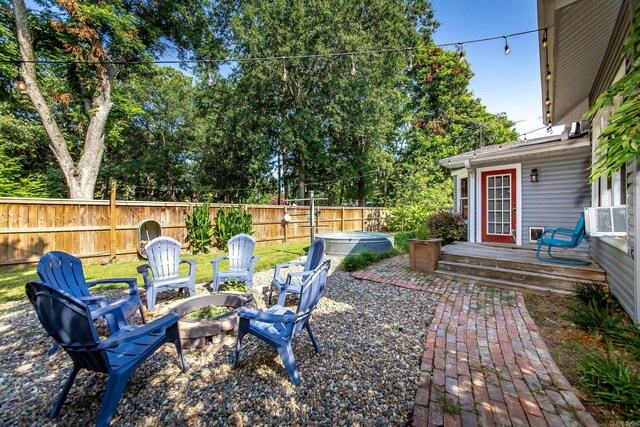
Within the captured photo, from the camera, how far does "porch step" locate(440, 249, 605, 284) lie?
159 inches

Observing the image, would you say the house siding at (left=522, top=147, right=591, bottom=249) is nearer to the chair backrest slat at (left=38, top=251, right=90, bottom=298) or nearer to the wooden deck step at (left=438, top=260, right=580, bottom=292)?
the wooden deck step at (left=438, top=260, right=580, bottom=292)

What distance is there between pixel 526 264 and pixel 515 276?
0.30 meters

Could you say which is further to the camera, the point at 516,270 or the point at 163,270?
the point at 516,270

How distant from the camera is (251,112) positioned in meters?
15.7

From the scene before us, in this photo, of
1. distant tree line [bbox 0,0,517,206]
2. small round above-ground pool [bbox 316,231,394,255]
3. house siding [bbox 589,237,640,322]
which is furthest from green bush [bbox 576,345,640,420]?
distant tree line [bbox 0,0,517,206]

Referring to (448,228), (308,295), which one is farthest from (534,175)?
(308,295)

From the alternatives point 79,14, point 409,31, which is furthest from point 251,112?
point 409,31

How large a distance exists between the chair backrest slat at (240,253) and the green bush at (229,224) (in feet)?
15.2

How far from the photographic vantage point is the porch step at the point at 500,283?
4116 millimetres

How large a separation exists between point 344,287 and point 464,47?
17.5ft

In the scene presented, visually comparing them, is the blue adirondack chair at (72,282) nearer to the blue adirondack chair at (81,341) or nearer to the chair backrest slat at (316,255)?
the blue adirondack chair at (81,341)

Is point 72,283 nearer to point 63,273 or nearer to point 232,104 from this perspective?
point 63,273

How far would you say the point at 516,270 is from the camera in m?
4.68

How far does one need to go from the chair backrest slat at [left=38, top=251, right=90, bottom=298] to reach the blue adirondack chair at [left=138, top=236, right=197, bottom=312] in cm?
70
